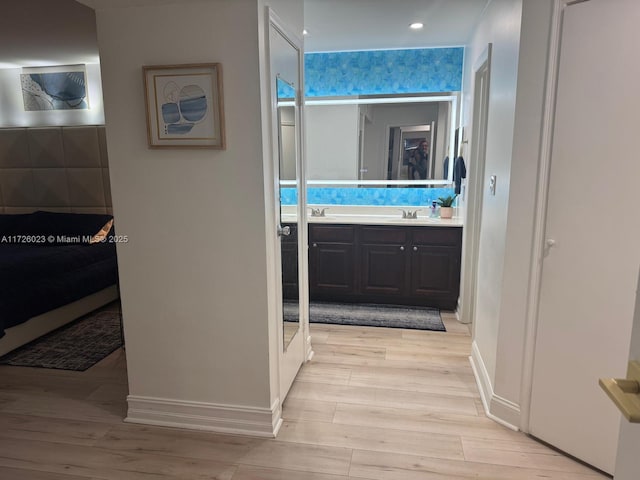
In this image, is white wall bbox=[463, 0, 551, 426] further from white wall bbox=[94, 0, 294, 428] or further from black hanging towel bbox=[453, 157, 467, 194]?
white wall bbox=[94, 0, 294, 428]

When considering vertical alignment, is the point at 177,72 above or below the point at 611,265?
above

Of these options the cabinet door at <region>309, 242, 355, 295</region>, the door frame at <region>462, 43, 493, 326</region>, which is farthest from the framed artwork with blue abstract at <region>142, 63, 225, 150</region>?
the cabinet door at <region>309, 242, 355, 295</region>

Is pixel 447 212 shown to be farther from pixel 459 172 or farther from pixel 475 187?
pixel 475 187

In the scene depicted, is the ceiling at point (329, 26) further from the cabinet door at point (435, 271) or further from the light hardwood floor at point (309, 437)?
the light hardwood floor at point (309, 437)

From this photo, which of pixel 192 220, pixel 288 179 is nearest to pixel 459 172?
pixel 288 179

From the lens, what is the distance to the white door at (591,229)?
1773mm

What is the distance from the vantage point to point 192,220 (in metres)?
2.16

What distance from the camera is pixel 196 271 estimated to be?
7.23 feet

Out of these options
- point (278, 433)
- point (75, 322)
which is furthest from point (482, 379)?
point (75, 322)

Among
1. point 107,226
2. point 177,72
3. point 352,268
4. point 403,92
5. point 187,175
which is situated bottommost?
point 352,268

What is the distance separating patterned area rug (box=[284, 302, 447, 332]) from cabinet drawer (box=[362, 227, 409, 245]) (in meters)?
0.65

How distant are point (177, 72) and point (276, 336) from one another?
1408 mm

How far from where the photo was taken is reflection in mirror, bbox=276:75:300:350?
7.80 ft

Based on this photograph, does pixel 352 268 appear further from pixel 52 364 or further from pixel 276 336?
pixel 52 364
